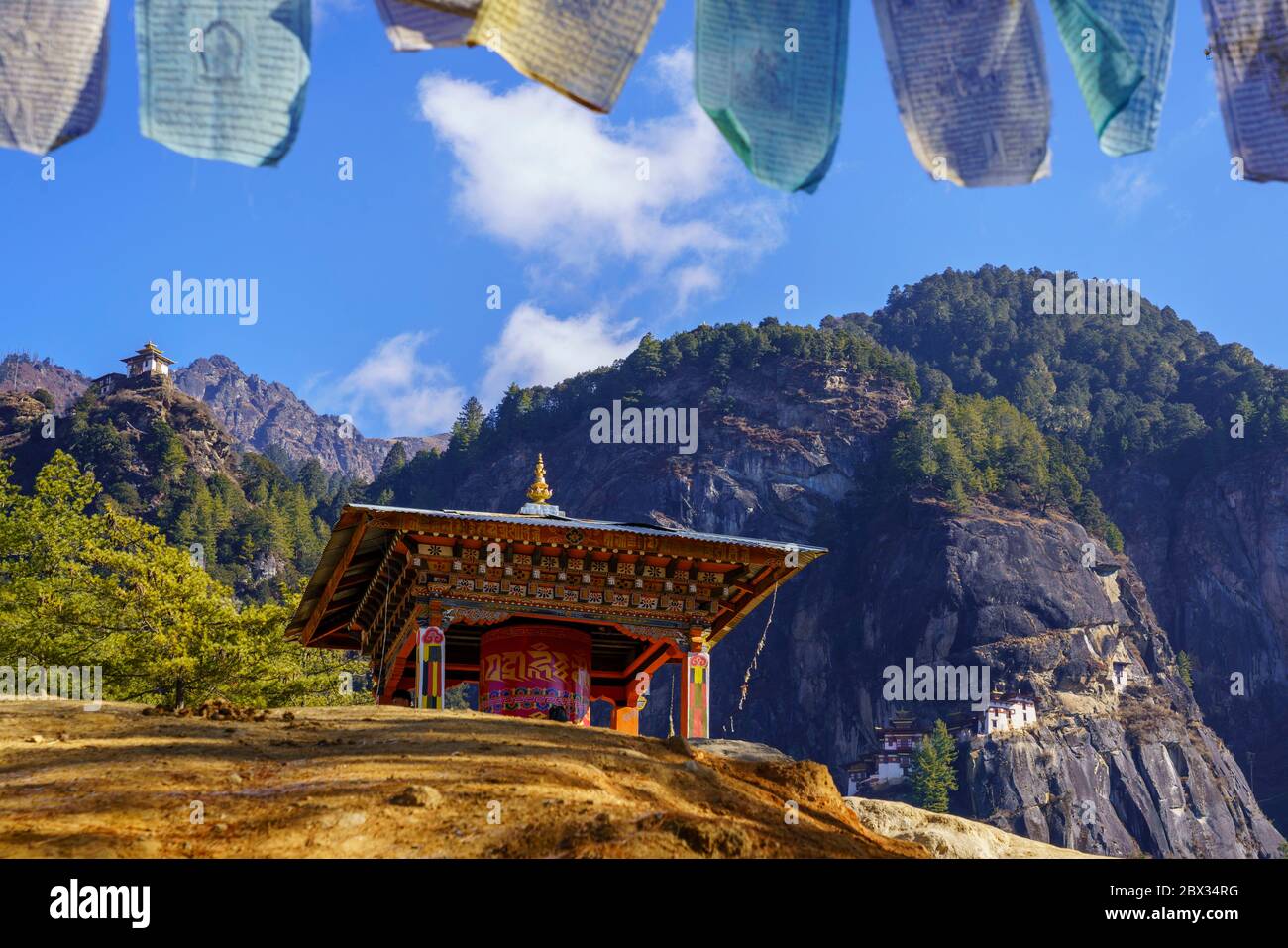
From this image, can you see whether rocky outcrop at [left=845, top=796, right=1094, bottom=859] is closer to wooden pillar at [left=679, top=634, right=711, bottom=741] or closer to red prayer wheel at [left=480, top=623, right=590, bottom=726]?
wooden pillar at [left=679, top=634, right=711, bottom=741]

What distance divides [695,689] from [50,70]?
15.0m

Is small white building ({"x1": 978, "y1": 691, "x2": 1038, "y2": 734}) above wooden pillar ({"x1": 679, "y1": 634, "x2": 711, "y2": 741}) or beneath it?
beneath

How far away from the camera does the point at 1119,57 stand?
7832 millimetres

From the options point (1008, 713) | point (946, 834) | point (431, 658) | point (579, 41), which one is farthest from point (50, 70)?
point (1008, 713)

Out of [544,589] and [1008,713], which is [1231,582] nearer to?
[1008,713]

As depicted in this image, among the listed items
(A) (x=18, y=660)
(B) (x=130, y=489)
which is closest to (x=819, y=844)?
(A) (x=18, y=660)

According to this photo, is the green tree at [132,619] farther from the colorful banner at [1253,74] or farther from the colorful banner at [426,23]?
the colorful banner at [1253,74]

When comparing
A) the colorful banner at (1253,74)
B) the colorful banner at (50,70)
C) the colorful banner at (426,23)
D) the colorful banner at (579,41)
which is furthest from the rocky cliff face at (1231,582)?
the colorful banner at (50,70)

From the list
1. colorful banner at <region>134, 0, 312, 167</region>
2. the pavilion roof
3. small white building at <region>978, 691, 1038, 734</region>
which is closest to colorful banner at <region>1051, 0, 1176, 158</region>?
colorful banner at <region>134, 0, 312, 167</region>

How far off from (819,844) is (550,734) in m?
3.89

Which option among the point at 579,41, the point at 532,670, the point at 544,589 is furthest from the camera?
the point at 532,670

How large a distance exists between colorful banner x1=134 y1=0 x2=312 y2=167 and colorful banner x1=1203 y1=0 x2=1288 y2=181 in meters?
5.00

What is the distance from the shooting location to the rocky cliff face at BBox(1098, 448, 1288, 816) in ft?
384
